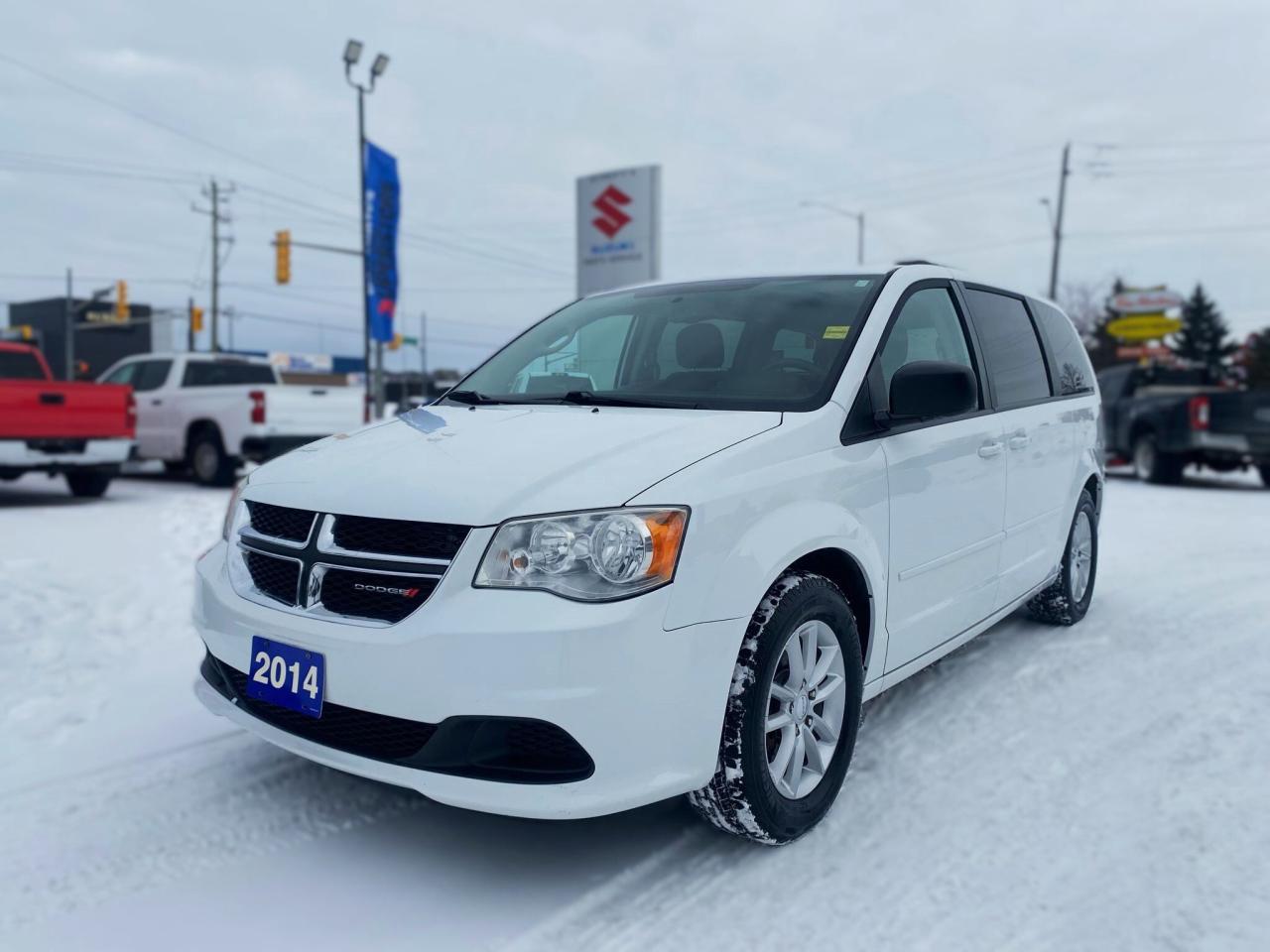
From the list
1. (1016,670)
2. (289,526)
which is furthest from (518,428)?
(1016,670)

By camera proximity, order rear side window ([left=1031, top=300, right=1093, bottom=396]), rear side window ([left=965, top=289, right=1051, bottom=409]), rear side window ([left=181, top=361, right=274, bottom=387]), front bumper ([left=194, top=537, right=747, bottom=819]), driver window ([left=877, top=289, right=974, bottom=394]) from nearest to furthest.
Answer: front bumper ([left=194, top=537, right=747, bottom=819]) < driver window ([left=877, top=289, right=974, bottom=394]) < rear side window ([left=965, top=289, right=1051, bottom=409]) < rear side window ([left=1031, top=300, right=1093, bottom=396]) < rear side window ([left=181, top=361, right=274, bottom=387])

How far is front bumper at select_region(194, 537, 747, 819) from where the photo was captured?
2346mm

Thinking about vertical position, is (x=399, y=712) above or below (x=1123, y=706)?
above

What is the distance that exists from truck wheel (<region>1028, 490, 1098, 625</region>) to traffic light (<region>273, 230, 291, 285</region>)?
27.6 m

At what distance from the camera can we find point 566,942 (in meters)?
2.38

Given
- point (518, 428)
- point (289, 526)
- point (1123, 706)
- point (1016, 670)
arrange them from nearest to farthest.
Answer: point (289, 526) < point (518, 428) < point (1123, 706) < point (1016, 670)

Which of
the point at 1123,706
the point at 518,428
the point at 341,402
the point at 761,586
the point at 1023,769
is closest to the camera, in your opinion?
the point at 761,586

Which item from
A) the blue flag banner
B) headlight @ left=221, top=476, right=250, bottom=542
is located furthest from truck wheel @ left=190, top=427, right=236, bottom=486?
headlight @ left=221, top=476, right=250, bottom=542

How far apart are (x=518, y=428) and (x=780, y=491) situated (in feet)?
2.87

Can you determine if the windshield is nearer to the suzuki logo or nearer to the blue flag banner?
the suzuki logo

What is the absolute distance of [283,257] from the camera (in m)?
29.6

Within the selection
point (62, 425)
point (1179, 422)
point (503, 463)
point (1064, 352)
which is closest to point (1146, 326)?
point (1179, 422)

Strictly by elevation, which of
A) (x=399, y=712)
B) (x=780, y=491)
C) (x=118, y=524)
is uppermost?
(x=780, y=491)

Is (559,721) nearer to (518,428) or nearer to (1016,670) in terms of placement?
(518,428)
